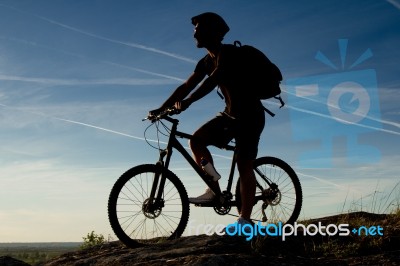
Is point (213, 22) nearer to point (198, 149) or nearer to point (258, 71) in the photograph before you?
point (258, 71)

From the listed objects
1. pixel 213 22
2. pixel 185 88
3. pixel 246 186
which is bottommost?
pixel 246 186

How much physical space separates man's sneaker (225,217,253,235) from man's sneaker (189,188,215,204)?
1.91 feet

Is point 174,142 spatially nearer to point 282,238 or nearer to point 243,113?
point 243,113

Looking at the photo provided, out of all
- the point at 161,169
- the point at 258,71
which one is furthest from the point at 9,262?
the point at 258,71

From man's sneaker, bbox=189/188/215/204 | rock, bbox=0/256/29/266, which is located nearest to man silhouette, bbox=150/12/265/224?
man's sneaker, bbox=189/188/215/204

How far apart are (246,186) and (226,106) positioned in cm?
129

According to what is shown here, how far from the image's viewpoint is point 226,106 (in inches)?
297

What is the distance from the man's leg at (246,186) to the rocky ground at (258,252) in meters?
0.66

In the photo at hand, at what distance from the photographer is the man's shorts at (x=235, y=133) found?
730 centimetres

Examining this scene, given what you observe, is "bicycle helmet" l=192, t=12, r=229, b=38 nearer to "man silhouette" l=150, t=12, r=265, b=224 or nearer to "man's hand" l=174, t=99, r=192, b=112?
A: "man silhouette" l=150, t=12, r=265, b=224

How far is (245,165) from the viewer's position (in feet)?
24.2

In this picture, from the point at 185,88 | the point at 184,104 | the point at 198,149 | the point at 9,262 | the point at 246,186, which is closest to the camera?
the point at 184,104

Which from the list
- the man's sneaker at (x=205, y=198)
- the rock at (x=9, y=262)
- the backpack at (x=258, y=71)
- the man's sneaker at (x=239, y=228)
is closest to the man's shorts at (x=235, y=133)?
the backpack at (x=258, y=71)

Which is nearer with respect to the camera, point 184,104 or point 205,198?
point 184,104
